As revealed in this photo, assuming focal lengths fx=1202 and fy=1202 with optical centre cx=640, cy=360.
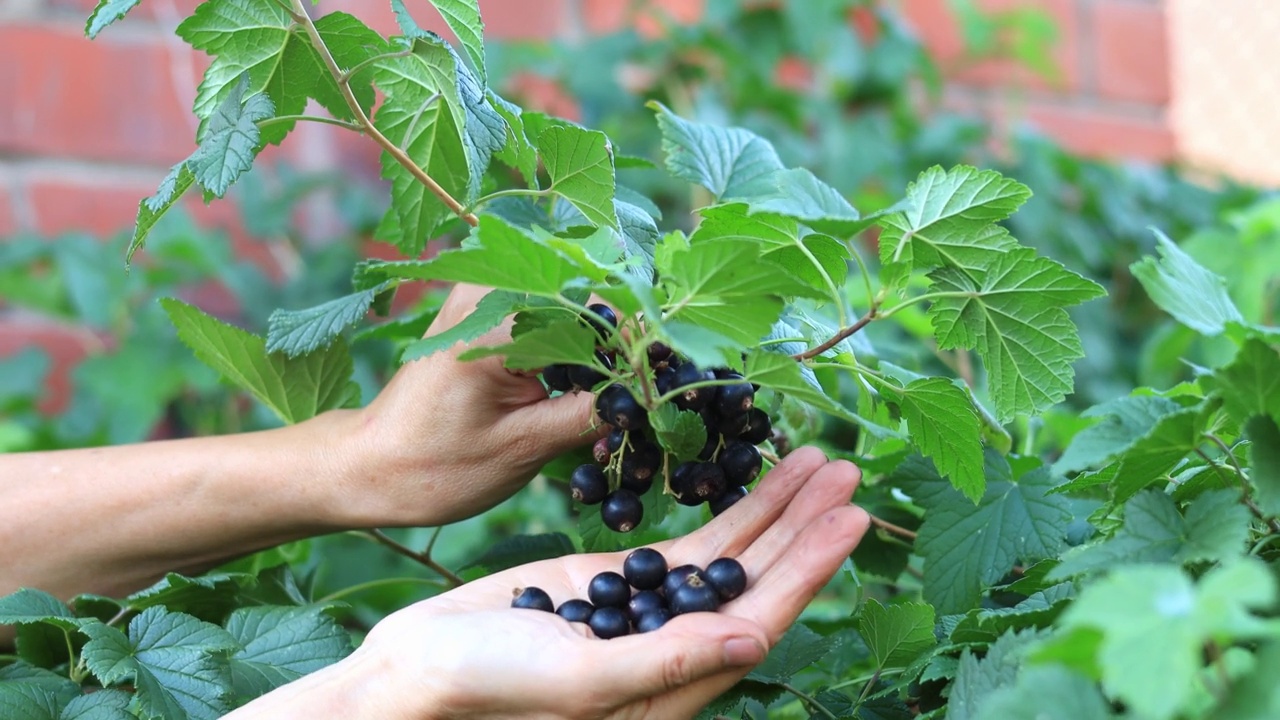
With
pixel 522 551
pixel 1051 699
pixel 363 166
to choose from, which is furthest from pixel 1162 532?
pixel 363 166

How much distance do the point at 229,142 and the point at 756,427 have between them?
0.33m

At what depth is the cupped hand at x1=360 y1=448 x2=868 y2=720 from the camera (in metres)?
0.54

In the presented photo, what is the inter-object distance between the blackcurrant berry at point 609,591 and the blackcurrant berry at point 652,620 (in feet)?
0.07

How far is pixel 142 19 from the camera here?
1.93m

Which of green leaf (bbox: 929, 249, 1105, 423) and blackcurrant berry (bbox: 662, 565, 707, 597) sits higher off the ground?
green leaf (bbox: 929, 249, 1105, 423)

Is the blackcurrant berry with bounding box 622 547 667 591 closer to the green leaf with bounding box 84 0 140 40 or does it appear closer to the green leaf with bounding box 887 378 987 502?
the green leaf with bounding box 887 378 987 502

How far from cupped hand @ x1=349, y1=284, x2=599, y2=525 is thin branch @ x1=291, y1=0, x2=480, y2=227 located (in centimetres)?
6

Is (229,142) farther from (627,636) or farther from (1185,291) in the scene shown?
(1185,291)

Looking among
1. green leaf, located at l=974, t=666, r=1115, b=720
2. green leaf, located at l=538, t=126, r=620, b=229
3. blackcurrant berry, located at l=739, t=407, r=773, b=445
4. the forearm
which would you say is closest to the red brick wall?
the forearm

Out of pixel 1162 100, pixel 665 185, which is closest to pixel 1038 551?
pixel 665 185

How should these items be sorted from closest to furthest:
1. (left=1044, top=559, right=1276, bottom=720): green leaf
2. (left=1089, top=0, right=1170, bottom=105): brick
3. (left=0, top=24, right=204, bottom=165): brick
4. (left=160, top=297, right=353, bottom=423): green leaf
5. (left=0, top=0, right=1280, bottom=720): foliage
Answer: (left=1044, top=559, right=1276, bottom=720): green leaf, (left=0, top=0, right=1280, bottom=720): foliage, (left=160, top=297, right=353, bottom=423): green leaf, (left=0, top=24, right=204, bottom=165): brick, (left=1089, top=0, right=1170, bottom=105): brick

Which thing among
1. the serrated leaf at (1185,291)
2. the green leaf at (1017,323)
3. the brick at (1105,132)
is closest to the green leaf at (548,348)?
the green leaf at (1017,323)

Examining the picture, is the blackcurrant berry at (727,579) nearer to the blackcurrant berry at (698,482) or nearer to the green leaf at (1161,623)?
the blackcurrant berry at (698,482)

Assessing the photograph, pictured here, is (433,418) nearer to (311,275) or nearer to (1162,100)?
(311,275)
